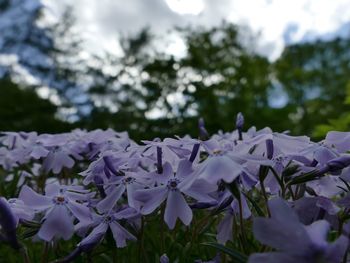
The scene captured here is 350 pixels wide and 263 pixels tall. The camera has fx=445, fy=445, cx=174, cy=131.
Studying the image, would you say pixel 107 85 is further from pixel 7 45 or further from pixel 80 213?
pixel 80 213

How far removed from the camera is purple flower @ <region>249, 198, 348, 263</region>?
73 centimetres

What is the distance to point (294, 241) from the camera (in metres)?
0.75

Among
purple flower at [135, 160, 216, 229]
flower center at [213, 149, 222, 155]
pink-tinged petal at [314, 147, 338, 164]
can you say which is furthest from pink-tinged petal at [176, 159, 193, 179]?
pink-tinged petal at [314, 147, 338, 164]

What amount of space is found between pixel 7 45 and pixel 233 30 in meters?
12.3

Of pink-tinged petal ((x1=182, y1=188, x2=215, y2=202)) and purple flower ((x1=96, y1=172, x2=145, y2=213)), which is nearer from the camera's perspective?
pink-tinged petal ((x1=182, y1=188, x2=215, y2=202))

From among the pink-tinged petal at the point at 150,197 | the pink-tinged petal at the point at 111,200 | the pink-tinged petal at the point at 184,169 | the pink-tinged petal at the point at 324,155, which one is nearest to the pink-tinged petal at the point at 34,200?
the pink-tinged petal at the point at 111,200

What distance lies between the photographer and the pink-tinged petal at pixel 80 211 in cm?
112

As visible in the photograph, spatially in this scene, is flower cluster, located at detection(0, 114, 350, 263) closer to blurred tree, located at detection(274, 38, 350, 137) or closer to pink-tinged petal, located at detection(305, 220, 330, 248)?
pink-tinged petal, located at detection(305, 220, 330, 248)

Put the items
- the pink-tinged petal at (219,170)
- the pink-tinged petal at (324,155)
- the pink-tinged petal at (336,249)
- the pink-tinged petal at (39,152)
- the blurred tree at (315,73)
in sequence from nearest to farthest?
the pink-tinged petal at (336,249) → the pink-tinged petal at (219,170) → the pink-tinged petal at (324,155) → the pink-tinged petal at (39,152) → the blurred tree at (315,73)

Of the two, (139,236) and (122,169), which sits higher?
(122,169)

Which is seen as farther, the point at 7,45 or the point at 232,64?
the point at 7,45

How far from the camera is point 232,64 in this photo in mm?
12359

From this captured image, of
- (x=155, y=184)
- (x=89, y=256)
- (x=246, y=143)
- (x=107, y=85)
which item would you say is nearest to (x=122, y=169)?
(x=155, y=184)

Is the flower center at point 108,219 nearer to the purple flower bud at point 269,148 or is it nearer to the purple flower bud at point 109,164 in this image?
the purple flower bud at point 109,164
